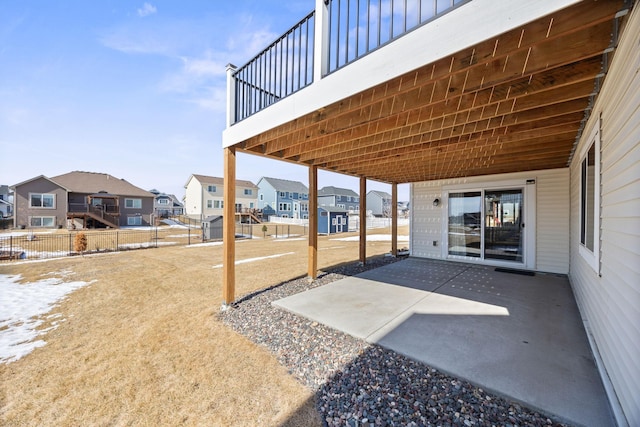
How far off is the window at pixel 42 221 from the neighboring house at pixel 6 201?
21.0m

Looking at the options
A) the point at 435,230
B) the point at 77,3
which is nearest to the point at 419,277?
the point at 435,230

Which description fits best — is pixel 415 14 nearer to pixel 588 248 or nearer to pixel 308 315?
pixel 588 248

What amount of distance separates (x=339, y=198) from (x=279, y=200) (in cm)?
895

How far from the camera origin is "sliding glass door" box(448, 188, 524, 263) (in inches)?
244

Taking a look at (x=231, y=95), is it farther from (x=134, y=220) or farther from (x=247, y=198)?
(x=247, y=198)

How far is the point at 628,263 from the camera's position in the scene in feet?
5.04

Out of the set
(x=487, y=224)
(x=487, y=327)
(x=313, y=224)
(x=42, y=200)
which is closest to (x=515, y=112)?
(x=487, y=327)

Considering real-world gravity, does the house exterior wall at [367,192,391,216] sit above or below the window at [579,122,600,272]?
above

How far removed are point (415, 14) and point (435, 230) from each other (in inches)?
257

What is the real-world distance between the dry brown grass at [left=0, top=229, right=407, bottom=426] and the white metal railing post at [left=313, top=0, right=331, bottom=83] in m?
3.07

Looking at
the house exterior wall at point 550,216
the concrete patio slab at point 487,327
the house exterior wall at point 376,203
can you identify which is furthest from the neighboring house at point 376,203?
the concrete patio slab at point 487,327

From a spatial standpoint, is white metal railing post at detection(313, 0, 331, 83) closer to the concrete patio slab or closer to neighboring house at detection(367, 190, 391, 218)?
the concrete patio slab

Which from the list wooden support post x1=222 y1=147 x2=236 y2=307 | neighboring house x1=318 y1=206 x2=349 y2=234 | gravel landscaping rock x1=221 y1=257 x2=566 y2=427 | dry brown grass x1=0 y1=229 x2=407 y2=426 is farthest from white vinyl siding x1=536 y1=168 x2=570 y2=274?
neighboring house x1=318 y1=206 x2=349 y2=234

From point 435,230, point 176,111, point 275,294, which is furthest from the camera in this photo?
point 176,111
